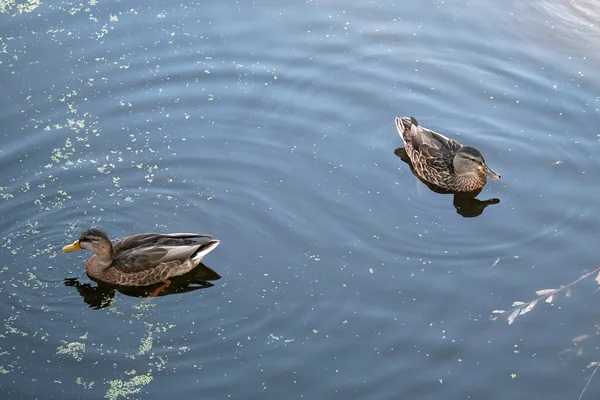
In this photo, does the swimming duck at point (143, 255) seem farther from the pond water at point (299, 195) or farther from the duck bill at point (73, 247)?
the pond water at point (299, 195)

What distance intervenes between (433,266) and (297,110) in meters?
2.64

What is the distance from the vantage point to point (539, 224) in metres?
8.84

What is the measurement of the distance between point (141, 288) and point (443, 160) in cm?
332

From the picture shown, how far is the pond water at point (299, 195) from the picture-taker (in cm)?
740

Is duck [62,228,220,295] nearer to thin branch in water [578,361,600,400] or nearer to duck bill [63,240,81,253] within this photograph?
duck bill [63,240,81,253]

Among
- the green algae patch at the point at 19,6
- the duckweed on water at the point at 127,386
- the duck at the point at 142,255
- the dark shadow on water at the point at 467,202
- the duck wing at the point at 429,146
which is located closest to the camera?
the duckweed on water at the point at 127,386

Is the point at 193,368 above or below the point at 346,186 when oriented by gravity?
below

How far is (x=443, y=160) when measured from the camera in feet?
31.6

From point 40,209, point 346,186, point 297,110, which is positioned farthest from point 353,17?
point 40,209

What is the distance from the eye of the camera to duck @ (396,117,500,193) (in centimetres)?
932

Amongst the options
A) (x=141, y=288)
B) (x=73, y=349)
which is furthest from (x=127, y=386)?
(x=141, y=288)

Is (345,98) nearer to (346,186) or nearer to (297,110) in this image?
(297,110)

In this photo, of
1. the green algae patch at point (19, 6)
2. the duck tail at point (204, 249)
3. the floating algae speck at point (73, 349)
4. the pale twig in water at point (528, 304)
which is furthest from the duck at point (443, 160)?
the green algae patch at point (19, 6)

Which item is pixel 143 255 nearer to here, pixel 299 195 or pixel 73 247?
pixel 73 247
